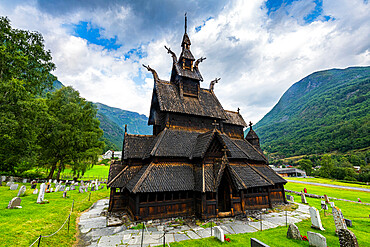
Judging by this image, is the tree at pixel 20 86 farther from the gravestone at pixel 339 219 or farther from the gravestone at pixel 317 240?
the gravestone at pixel 339 219

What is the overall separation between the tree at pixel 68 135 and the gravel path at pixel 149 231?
65.8 ft

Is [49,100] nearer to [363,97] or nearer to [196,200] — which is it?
[196,200]

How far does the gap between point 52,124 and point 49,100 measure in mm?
6129

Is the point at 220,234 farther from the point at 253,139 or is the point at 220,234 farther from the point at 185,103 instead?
the point at 253,139

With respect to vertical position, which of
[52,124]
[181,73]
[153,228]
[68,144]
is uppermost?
[181,73]

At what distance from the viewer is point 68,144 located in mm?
29156

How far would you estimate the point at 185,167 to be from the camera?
14.0 metres

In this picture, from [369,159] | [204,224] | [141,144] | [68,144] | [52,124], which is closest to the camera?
[204,224]

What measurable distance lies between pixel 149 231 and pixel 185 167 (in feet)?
17.6

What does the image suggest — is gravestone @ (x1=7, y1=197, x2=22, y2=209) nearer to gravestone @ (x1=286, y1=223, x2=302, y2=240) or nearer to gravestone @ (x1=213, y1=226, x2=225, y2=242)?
gravestone @ (x1=213, y1=226, x2=225, y2=242)

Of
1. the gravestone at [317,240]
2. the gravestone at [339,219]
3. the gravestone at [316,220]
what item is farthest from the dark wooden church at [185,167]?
the gravestone at [339,219]

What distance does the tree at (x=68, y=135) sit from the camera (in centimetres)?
2791

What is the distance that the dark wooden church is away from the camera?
1219 centimetres

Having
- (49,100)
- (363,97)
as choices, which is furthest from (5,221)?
(363,97)
